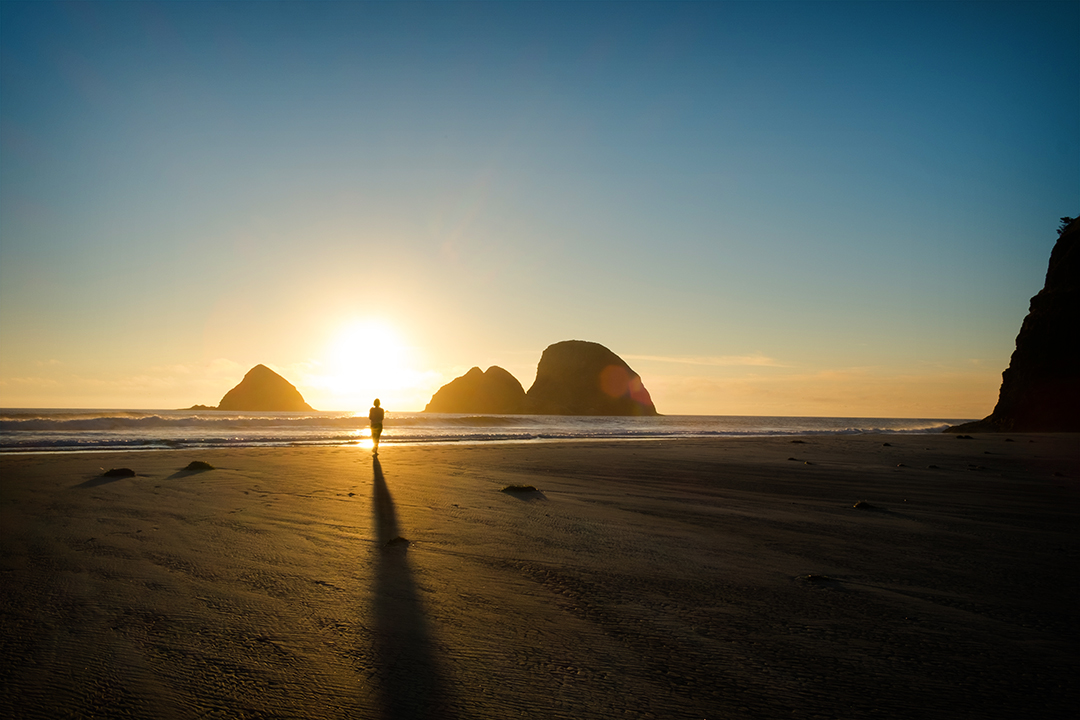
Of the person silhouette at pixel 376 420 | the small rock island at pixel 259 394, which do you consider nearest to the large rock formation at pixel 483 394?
the small rock island at pixel 259 394

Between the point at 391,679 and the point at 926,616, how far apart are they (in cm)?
308

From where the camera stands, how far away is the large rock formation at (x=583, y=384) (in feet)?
539

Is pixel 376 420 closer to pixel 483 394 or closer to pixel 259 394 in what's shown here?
pixel 483 394

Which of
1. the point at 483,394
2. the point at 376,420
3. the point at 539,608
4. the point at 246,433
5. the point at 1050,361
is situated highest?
the point at 483,394

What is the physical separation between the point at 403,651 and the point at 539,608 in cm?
97

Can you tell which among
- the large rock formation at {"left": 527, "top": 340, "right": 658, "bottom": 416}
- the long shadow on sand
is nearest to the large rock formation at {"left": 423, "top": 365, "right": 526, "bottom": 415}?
the large rock formation at {"left": 527, "top": 340, "right": 658, "bottom": 416}

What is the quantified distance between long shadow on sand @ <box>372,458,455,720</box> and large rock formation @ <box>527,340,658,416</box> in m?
159

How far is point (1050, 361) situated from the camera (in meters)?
33.8

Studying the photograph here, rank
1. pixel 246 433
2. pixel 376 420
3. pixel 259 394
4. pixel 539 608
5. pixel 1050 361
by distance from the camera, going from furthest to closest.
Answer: pixel 259 394
pixel 246 433
pixel 1050 361
pixel 376 420
pixel 539 608

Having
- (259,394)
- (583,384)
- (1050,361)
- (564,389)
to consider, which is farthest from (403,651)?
(259,394)

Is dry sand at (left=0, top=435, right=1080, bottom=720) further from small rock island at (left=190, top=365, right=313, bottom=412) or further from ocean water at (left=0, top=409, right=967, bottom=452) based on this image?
small rock island at (left=190, top=365, right=313, bottom=412)

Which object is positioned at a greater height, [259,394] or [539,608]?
[259,394]

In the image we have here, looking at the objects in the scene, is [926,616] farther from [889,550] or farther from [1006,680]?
[889,550]

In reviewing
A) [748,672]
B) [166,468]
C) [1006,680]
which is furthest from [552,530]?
[166,468]
